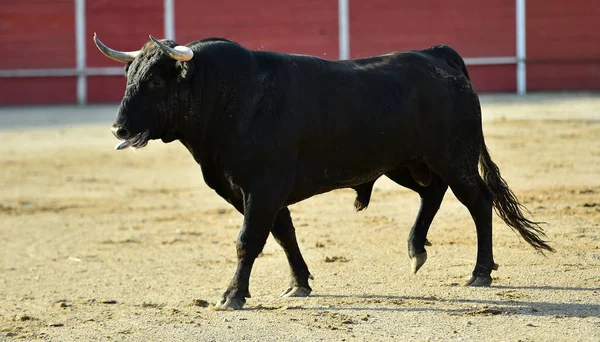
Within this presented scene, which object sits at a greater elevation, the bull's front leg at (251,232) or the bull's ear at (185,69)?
the bull's ear at (185,69)

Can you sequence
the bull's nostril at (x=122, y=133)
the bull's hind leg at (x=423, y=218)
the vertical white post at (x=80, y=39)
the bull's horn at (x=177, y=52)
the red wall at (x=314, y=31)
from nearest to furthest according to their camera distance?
the bull's horn at (x=177, y=52) < the bull's nostril at (x=122, y=133) < the bull's hind leg at (x=423, y=218) < the red wall at (x=314, y=31) < the vertical white post at (x=80, y=39)

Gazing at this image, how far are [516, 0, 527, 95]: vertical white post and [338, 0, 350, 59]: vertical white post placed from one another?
2.67 metres

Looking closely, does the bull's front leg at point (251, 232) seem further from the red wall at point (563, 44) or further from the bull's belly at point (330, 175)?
the red wall at point (563, 44)

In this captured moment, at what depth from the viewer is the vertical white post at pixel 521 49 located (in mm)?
17095

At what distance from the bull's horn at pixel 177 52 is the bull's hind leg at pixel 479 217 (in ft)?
5.17

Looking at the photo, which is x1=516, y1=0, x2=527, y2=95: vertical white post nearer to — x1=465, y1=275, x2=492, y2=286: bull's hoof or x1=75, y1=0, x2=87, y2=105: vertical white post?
x1=75, y1=0, x2=87, y2=105: vertical white post

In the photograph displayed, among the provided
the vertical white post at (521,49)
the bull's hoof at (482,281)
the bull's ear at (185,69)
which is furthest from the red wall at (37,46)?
the bull's hoof at (482,281)

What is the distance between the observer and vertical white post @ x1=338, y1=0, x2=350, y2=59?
58.3ft

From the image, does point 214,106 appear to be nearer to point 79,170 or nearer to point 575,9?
point 79,170

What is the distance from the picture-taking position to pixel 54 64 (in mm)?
18641

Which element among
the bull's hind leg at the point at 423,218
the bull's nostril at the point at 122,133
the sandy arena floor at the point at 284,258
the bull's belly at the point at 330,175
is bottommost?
the sandy arena floor at the point at 284,258

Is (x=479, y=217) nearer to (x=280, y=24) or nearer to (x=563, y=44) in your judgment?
(x=563, y=44)

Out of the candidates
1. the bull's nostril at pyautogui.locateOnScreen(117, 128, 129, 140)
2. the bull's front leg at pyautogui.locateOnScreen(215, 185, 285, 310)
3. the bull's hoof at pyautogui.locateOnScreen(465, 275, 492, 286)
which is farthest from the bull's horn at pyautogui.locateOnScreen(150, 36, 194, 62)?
the bull's hoof at pyautogui.locateOnScreen(465, 275, 492, 286)

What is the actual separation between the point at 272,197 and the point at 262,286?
102cm
